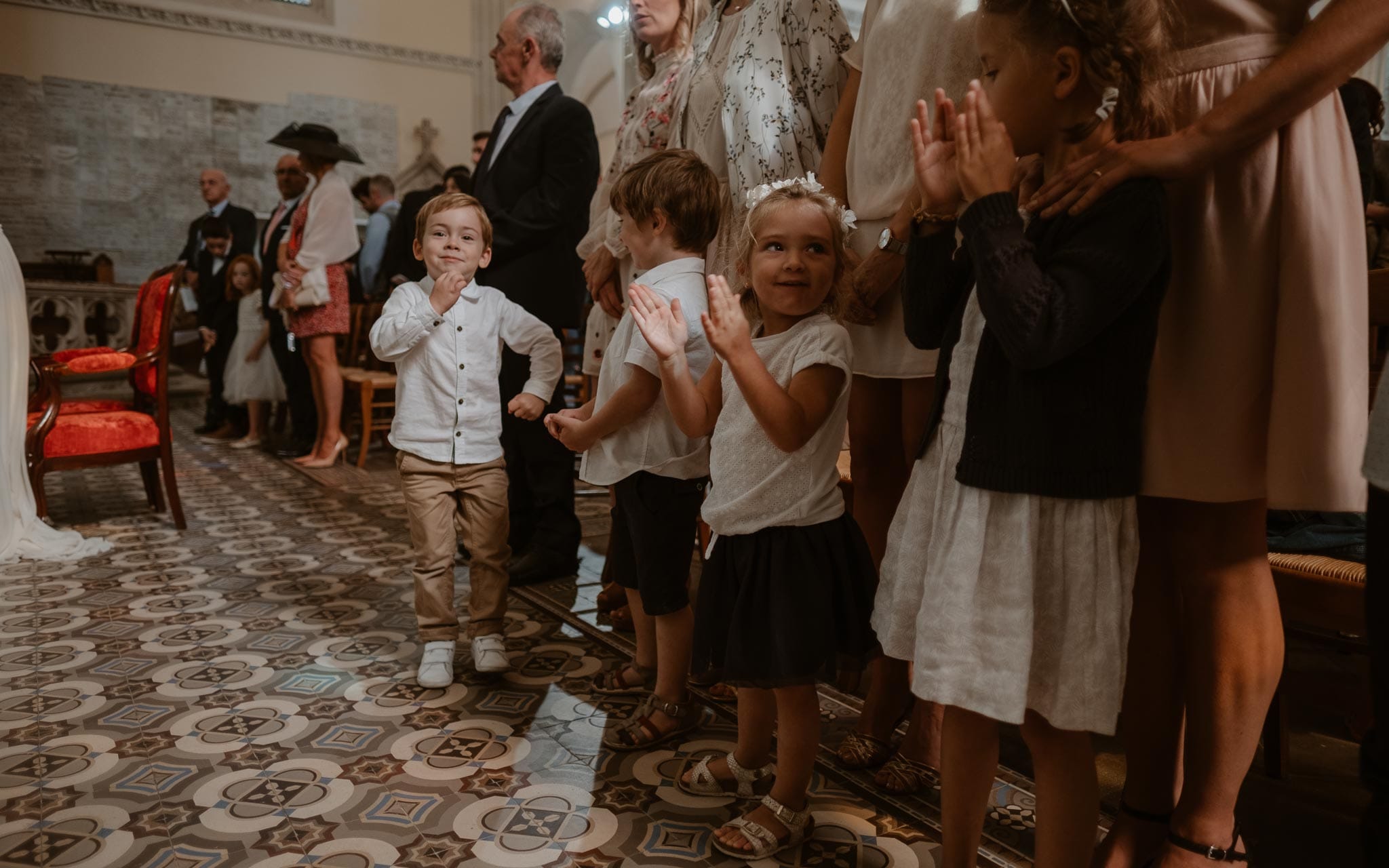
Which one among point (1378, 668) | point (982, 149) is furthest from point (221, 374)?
point (1378, 668)

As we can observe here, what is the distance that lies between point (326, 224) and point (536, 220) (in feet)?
9.00

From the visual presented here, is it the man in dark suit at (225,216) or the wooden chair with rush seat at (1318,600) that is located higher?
the man in dark suit at (225,216)

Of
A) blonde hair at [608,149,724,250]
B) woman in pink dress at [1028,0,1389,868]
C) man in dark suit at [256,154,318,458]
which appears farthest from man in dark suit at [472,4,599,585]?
man in dark suit at [256,154,318,458]

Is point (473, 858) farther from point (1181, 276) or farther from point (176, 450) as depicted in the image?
point (176, 450)

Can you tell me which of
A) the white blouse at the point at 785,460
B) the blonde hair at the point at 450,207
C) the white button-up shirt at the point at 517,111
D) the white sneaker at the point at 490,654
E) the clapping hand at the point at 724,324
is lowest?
the white sneaker at the point at 490,654

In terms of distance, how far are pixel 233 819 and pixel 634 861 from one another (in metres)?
0.73

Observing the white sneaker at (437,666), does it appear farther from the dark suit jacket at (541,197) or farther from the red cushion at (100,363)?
the red cushion at (100,363)

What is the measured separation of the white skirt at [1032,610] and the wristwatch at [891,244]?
0.53m

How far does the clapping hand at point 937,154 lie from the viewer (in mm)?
1265

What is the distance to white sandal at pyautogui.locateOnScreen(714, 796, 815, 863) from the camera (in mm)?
1555

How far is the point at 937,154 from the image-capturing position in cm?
127

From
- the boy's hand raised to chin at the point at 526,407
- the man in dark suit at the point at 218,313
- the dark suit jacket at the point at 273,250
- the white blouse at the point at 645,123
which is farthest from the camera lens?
the man in dark suit at the point at 218,313

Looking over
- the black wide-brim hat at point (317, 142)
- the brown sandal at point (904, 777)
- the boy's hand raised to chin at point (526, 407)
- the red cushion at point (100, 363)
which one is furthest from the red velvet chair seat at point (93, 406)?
the brown sandal at point (904, 777)

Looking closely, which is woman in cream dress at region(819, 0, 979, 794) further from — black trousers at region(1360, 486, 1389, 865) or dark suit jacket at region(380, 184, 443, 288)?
dark suit jacket at region(380, 184, 443, 288)
